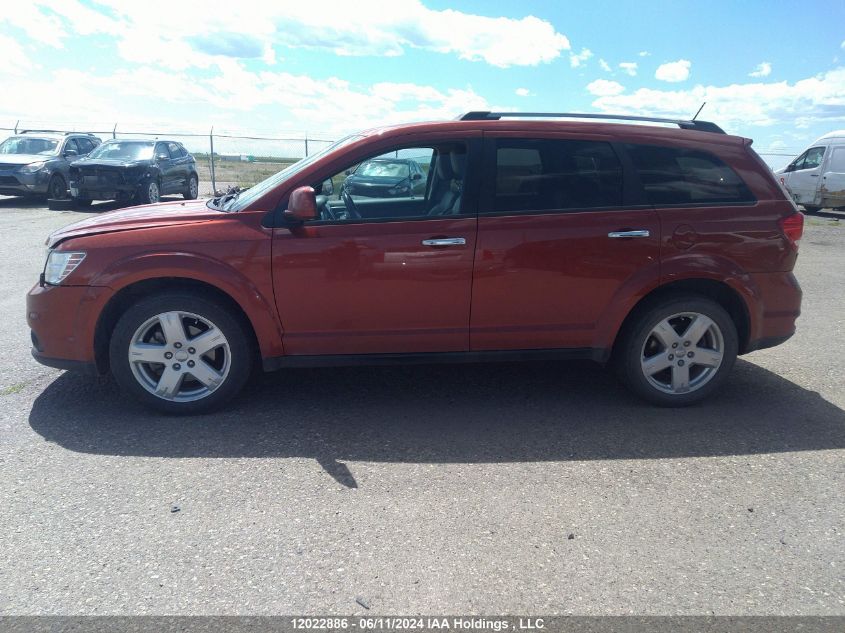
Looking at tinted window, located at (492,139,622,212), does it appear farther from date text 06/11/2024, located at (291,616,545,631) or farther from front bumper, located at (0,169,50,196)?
front bumper, located at (0,169,50,196)

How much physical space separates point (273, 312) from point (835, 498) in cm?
334

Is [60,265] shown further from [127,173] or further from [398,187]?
[127,173]

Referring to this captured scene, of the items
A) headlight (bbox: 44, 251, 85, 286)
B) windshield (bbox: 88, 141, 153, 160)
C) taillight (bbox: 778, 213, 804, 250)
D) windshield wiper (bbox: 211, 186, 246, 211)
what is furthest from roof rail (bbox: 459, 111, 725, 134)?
windshield (bbox: 88, 141, 153, 160)

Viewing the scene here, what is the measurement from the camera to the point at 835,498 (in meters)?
3.62

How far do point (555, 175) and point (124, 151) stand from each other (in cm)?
1551

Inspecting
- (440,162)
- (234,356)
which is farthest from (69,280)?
(440,162)

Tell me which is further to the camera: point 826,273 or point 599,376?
point 826,273

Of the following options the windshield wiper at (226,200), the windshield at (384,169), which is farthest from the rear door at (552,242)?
the windshield wiper at (226,200)

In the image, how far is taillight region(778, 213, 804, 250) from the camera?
15.4ft

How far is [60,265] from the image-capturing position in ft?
14.3

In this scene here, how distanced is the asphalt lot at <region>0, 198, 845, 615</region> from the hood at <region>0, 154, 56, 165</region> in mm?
14586

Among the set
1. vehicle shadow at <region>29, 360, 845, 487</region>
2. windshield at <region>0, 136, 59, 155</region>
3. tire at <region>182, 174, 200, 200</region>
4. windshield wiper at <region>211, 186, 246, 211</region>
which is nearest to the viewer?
vehicle shadow at <region>29, 360, 845, 487</region>

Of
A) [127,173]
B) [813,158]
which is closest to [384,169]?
[127,173]

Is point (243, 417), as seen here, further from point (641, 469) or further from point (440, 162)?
point (641, 469)
